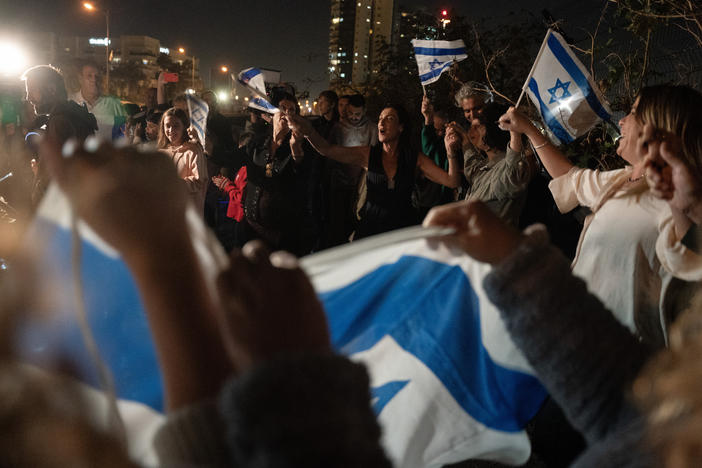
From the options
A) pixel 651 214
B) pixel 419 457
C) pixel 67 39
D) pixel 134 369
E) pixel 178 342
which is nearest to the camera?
pixel 178 342

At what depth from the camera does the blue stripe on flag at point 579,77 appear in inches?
163

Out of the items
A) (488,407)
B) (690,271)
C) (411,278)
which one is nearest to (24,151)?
(411,278)

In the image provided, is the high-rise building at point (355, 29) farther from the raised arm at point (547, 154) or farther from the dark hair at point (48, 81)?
the raised arm at point (547, 154)

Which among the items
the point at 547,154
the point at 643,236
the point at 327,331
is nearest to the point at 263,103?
the point at 547,154

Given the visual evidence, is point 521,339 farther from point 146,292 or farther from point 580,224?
point 580,224

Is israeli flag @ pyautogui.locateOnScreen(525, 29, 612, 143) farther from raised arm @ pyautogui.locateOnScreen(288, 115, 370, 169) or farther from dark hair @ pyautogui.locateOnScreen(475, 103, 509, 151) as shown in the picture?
raised arm @ pyautogui.locateOnScreen(288, 115, 370, 169)

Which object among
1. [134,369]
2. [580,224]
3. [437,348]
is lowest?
[580,224]

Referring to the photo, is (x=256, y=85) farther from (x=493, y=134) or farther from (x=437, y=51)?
(x=493, y=134)

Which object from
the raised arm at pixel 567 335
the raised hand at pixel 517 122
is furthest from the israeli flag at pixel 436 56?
the raised arm at pixel 567 335

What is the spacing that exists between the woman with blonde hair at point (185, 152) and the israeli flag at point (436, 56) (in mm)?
2990

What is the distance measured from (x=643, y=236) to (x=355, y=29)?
112 m

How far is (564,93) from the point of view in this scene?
14.0 feet

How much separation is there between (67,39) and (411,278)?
127594 millimetres

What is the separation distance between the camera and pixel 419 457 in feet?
5.55
